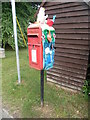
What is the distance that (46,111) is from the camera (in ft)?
8.50

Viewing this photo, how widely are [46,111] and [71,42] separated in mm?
1771

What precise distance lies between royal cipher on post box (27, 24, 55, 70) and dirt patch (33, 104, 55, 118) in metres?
1.01

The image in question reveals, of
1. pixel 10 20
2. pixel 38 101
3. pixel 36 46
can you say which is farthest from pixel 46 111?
pixel 10 20

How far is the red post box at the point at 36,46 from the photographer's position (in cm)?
211

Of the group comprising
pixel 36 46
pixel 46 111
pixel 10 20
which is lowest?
pixel 46 111

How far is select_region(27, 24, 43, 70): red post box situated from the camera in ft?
6.93

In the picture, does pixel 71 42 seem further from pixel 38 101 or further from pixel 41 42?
pixel 38 101

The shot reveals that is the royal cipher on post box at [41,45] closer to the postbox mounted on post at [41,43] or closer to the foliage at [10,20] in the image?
the postbox mounted on post at [41,43]

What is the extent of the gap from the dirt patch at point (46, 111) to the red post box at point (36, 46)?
1.02 meters

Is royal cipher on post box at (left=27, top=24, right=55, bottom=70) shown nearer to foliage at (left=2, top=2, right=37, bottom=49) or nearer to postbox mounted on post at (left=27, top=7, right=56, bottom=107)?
postbox mounted on post at (left=27, top=7, right=56, bottom=107)

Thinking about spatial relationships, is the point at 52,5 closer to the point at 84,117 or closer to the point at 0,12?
the point at 84,117

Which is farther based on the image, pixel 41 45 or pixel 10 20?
pixel 10 20

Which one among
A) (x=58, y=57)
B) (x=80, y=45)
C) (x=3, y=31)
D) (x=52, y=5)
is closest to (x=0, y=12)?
(x=3, y=31)

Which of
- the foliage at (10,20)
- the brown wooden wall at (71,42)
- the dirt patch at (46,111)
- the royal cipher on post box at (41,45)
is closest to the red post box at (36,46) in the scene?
the royal cipher on post box at (41,45)
